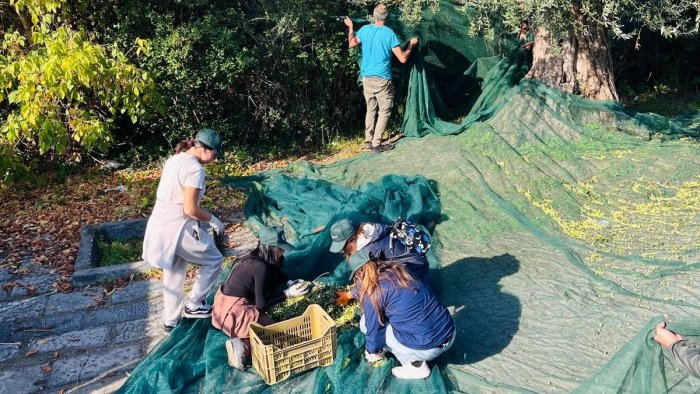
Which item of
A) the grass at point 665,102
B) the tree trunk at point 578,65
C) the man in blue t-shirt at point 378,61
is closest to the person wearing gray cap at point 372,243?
the man in blue t-shirt at point 378,61

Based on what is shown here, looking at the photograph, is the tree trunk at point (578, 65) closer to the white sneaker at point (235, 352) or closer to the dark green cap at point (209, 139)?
the dark green cap at point (209, 139)

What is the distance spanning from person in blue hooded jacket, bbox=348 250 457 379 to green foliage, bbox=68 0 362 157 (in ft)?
17.9

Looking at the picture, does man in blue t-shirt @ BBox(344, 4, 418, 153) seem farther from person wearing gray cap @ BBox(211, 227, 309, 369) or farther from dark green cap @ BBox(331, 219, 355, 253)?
dark green cap @ BBox(331, 219, 355, 253)

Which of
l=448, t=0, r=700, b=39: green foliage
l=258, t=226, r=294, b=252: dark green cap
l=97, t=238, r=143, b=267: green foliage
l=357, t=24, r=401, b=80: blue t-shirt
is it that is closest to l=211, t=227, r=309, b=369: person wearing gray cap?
l=258, t=226, r=294, b=252: dark green cap

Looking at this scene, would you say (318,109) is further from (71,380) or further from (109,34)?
(71,380)

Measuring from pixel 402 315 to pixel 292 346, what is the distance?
2.38 ft

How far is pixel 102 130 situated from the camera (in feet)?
26.7

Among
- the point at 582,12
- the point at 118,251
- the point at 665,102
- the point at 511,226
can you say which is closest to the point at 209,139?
the point at 118,251

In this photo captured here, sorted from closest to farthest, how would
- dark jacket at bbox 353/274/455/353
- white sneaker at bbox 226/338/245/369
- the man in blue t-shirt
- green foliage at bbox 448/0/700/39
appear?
1. dark jacket at bbox 353/274/455/353
2. white sneaker at bbox 226/338/245/369
3. green foliage at bbox 448/0/700/39
4. the man in blue t-shirt

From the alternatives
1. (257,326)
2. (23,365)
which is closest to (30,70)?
(23,365)

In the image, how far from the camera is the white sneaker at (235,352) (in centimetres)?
467

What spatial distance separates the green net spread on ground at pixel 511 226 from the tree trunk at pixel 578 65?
467 millimetres

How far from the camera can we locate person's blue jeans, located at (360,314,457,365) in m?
4.50

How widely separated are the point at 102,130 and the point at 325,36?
3402 mm
